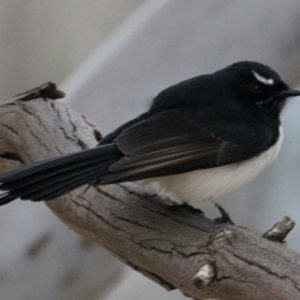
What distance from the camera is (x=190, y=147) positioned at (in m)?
1.93

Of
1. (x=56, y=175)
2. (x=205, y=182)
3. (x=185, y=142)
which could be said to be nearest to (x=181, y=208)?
(x=205, y=182)

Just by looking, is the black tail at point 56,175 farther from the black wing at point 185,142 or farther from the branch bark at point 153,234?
the branch bark at point 153,234

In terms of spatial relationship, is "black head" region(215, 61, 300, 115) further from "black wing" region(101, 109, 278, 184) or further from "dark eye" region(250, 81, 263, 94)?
"black wing" region(101, 109, 278, 184)

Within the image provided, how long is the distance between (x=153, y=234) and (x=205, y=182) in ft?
0.80

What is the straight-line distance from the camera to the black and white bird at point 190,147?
174 cm

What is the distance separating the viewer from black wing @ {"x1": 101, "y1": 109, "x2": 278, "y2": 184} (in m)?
1.81

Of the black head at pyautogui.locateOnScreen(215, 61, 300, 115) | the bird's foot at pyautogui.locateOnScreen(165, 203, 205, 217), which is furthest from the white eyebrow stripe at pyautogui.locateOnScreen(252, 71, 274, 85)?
the bird's foot at pyautogui.locateOnScreen(165, 203, 205, 217)

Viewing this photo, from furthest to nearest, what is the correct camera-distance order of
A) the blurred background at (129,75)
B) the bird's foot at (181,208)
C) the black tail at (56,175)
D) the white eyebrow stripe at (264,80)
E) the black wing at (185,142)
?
the blurred background at (129,75) < the white eyebrow stripe at (264,80) < the bird's foot at (181,208) < the black wing at (185,142) < the black tail at (56,175)

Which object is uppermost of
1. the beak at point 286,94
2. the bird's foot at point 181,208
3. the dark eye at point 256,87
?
the dark eye at point 256,87

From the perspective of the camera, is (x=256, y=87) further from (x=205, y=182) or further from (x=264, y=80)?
(x=205, y=182)

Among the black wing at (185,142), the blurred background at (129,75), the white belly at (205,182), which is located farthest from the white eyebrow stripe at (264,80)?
the blurred background at (129,75)

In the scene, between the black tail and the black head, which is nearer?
the black tail

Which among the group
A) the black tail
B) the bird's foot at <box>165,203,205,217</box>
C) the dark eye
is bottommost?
the bird's foot at <box>165,203,205,217</box>

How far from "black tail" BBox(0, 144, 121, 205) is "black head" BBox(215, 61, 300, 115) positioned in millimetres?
566
